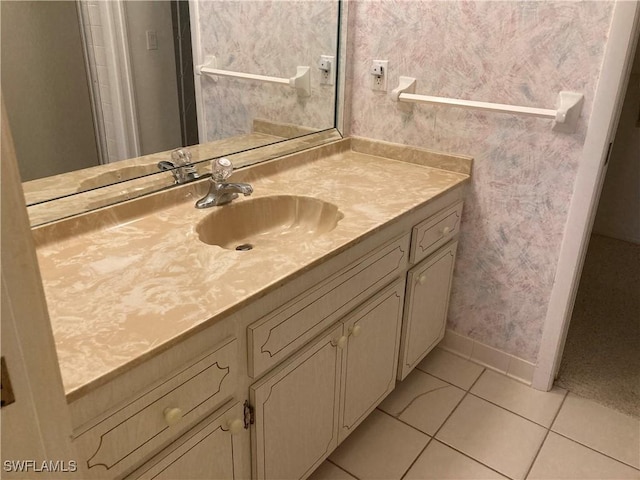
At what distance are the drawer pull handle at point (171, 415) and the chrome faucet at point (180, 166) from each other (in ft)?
2.59

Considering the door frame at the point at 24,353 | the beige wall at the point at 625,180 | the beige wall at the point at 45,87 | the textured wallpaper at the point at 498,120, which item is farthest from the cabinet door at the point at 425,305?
the beige wall at the point at 625,180

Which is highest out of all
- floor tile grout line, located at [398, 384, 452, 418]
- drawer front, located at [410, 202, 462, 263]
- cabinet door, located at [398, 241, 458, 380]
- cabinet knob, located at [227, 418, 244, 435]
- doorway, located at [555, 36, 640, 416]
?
drawer front, located at [410, 202, 462, 263]

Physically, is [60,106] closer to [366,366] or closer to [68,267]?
[68,267]

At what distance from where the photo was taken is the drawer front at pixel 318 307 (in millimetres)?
1164

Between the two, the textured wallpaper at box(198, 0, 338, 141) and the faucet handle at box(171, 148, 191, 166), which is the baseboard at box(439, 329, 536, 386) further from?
the faucet handle at box(171, 148, 191, 166)

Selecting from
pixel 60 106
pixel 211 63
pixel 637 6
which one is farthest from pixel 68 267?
pixel 637 6

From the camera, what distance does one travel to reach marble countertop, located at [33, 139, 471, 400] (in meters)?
0.92

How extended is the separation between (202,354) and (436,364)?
1415mm

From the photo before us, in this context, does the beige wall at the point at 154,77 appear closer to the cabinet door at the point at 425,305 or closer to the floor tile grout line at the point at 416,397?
the cabinet door at the point at 425,305

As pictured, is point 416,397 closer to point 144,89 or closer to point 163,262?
point 163,262

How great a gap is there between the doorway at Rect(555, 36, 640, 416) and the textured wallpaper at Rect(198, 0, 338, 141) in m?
1.49

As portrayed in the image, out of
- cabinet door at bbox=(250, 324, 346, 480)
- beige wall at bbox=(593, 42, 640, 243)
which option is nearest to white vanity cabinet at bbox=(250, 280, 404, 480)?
cabinet door at bbox=(250, 324, 346, 480)

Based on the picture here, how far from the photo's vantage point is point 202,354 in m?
1.01

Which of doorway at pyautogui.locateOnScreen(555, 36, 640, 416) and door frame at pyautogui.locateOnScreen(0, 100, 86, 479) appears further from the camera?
doorway at pyautogui.locateOnScreen(555, 36, 640, 416)
